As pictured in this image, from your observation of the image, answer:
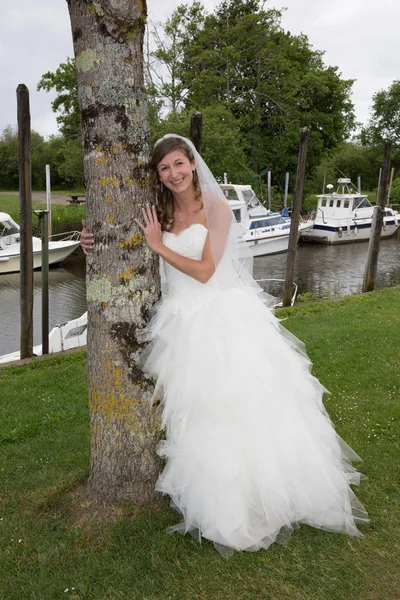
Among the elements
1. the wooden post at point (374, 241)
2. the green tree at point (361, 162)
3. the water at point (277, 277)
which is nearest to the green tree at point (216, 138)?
the water at point (277, 277)

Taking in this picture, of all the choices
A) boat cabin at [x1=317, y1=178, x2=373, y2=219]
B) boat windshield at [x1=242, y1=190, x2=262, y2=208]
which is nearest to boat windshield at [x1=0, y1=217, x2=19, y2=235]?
boat windshield at [x1=242, y1=190, x2=262, y2=208]

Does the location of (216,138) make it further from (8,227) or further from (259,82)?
(8,227)

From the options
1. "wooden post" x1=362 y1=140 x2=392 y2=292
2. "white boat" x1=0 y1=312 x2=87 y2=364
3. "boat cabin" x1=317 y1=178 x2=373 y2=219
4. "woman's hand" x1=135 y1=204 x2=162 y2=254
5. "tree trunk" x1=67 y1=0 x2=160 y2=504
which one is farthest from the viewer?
"boat cabin" x1=317 y1=178 x2=373 y2=219

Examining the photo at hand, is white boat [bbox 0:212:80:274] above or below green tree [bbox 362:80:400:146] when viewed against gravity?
below

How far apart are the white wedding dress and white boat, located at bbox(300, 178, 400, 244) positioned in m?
25.6

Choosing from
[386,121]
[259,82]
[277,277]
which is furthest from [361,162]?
[277,277]

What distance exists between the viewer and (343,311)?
945cm

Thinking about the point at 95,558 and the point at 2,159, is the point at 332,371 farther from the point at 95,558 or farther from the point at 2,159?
the point at 2,159

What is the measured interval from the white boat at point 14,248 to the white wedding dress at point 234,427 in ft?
57.1

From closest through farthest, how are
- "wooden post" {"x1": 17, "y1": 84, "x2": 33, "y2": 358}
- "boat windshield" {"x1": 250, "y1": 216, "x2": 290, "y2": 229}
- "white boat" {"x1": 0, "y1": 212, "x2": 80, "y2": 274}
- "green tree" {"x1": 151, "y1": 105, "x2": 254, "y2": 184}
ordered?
1. "wooden post" {"x1": 17, "y1": 84, "x2": 33, "y2": 358}
2. "white boat" {"x1": 0, "y1": 212, "x2": 80, "y2": 274}
3. "boat windshield" {"x1": 250, "y1": 216, "x2": 290, "y2": 229}
4. "green tree" {"x1": 151, "y1": 105, "x2": 254, "y2": 184}

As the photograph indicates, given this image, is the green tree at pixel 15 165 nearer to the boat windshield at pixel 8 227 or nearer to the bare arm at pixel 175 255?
the boat windshield at pixel 8 227

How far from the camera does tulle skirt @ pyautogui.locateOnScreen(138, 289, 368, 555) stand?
9.65 ft

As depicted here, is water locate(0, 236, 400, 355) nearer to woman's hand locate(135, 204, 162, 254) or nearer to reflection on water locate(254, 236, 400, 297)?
reflection on water locate(254, 236, 400, 297)

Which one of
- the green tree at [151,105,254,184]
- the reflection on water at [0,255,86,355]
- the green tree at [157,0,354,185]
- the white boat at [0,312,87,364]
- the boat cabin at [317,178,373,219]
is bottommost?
the reflection on water at [0,255,86,355]
